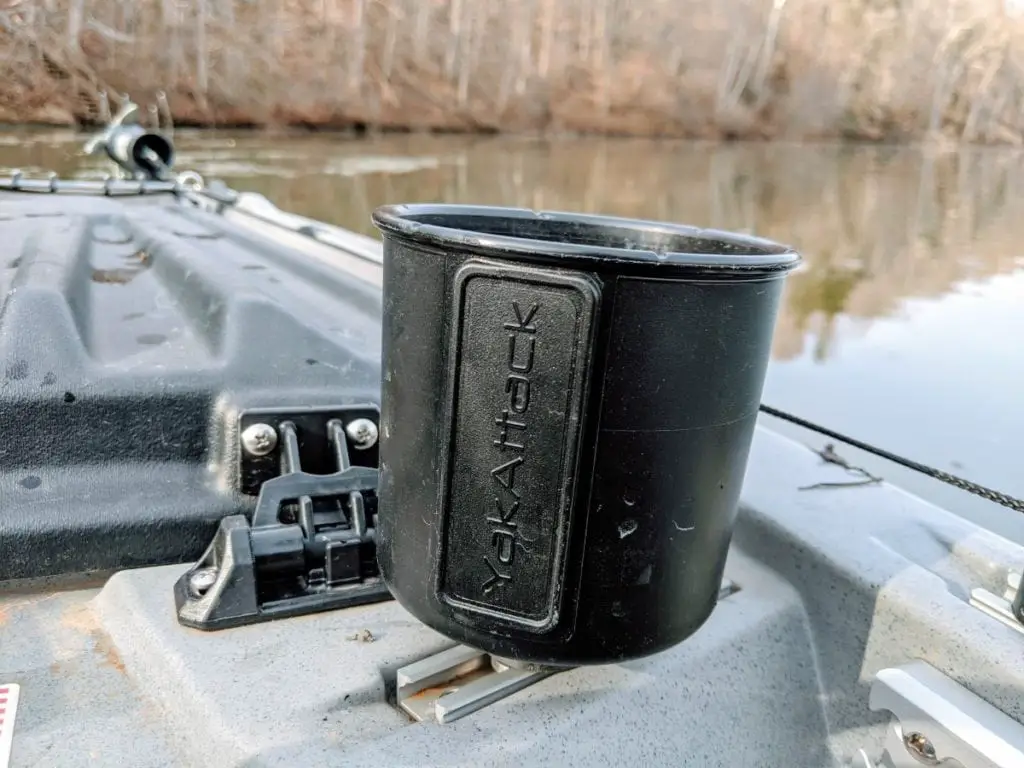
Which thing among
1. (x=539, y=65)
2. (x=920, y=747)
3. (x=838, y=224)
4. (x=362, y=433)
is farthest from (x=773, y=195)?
(x=920, y=747)

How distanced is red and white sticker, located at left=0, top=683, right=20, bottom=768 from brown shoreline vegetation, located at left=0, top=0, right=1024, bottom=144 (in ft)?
47.8

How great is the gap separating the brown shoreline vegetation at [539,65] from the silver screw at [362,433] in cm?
1431

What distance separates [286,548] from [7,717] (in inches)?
12.4

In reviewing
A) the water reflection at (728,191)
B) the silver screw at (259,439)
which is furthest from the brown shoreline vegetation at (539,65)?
the silver screw at (259,439)

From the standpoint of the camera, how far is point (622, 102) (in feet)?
84.8

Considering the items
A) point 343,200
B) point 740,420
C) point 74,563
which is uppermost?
point 740,420

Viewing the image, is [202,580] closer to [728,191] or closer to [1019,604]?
[1019,604]

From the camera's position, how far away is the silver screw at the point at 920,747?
875 mm

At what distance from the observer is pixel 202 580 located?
102cm

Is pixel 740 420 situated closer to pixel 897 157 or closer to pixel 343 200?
pixel 343 200

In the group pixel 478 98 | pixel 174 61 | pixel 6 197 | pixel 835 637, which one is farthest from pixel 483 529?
pixel 478 98

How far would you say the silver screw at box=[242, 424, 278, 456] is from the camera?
48.2 inches

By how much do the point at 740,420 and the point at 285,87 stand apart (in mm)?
20266

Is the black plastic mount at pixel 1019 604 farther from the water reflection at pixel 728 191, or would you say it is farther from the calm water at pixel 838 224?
the water reflection at pixel 728 191
